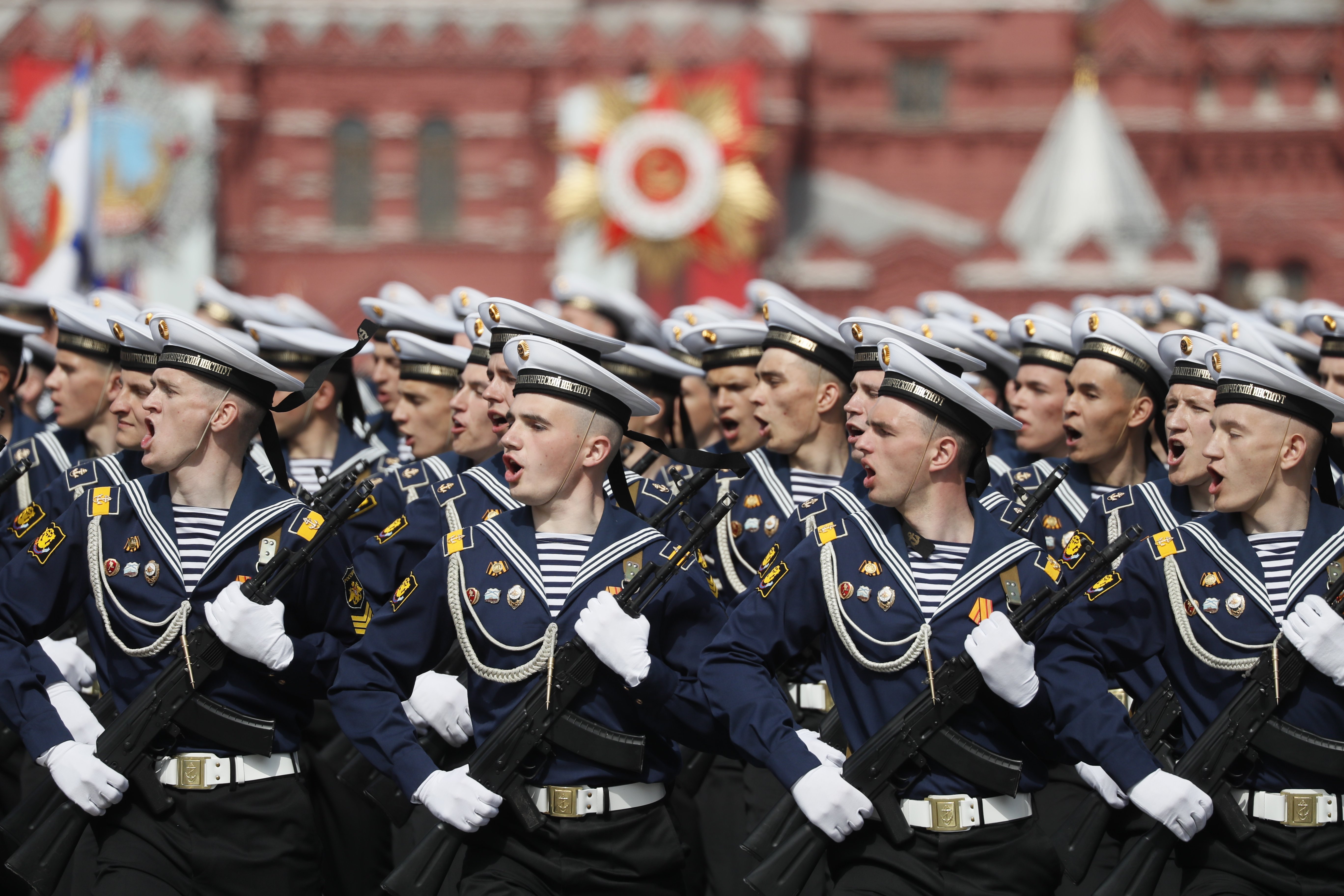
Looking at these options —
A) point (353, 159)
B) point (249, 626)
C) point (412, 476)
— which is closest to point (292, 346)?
point (412, 476)

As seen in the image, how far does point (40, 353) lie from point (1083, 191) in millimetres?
25090

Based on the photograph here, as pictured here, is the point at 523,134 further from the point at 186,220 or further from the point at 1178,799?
the point at 1178,799

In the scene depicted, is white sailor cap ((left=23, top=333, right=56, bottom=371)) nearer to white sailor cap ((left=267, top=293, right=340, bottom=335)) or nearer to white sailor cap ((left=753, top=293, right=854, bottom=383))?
white sailor cap ((left=267, top=293, right=340, bottom=335))

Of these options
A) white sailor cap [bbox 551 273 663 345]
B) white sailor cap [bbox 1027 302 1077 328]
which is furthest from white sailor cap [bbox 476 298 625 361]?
white sailor cap [bbox 551 273 663 345]

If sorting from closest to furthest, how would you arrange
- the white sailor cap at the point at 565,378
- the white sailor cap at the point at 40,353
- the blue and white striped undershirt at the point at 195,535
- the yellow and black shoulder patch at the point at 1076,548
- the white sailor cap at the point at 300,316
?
1. the white sailor cap at the point at 565,378
2. the blue and white striped undershirt at the point at 195,535
3. the yellow and black shoulder patch at the point at 1076,548
4. the white sailor cap at the point at 40,353
5. the white sailor cap at the point at 300,316

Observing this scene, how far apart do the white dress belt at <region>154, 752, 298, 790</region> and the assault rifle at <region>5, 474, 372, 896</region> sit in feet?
0.09

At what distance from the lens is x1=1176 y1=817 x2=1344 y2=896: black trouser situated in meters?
4.79

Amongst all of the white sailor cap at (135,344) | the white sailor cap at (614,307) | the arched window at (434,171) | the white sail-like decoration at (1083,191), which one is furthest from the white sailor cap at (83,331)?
the arched window at (434,171)

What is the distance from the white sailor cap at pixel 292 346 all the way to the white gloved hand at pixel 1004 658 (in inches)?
159

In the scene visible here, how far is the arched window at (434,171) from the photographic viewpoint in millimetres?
33219

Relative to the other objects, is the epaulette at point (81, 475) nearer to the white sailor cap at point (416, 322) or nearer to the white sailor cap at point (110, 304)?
the white sailor cap at point (110, 304)

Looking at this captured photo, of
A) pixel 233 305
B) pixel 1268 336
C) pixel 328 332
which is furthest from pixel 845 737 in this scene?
pixel 233 305

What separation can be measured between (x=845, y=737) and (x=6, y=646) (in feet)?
8.38

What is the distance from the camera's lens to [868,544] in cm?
500
